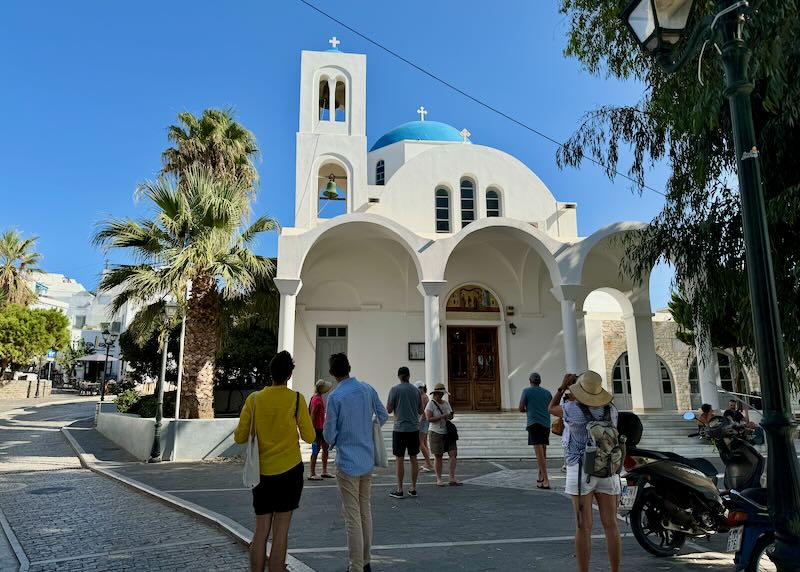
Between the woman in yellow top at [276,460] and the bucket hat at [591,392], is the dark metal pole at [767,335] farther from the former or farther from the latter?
the woman in yellow top at [276,460]

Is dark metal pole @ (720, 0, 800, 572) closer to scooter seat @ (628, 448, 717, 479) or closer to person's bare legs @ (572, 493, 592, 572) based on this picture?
person's bare legs @ (572, 493, 592, 572)

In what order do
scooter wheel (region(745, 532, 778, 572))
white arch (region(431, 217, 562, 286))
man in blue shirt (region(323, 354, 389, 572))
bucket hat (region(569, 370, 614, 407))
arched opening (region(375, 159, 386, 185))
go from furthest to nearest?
1. arched opening (region(375, 159, 386, 185))
2. white arch (region(431, 217, 562, 286))
3. bucket hat (region(569, 370, 614, 407))
4. man in blue shirt (region(323, 354, 389, 572))
5. scooter wheel (region(745, 532, 778, 572))

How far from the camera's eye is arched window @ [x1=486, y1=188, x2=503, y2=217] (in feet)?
59.1

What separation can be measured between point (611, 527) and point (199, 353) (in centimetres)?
1080

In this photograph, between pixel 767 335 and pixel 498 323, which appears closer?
pixel 767 335

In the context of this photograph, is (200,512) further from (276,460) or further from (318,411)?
(276,460)

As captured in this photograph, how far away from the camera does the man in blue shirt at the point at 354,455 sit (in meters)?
4.10

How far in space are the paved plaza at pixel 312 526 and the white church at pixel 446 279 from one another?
22.7 feet

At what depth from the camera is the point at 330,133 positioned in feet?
61.0

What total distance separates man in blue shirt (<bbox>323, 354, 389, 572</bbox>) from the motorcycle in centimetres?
222

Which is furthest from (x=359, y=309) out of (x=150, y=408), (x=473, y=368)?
(x=150, y=408)

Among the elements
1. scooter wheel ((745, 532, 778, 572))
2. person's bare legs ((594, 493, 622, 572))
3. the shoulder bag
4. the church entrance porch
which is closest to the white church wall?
the church entrance porch

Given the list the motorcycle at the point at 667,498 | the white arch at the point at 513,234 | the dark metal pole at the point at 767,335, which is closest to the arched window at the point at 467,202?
the white arch at the point at 513,234

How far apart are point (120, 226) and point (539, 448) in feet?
34.5
